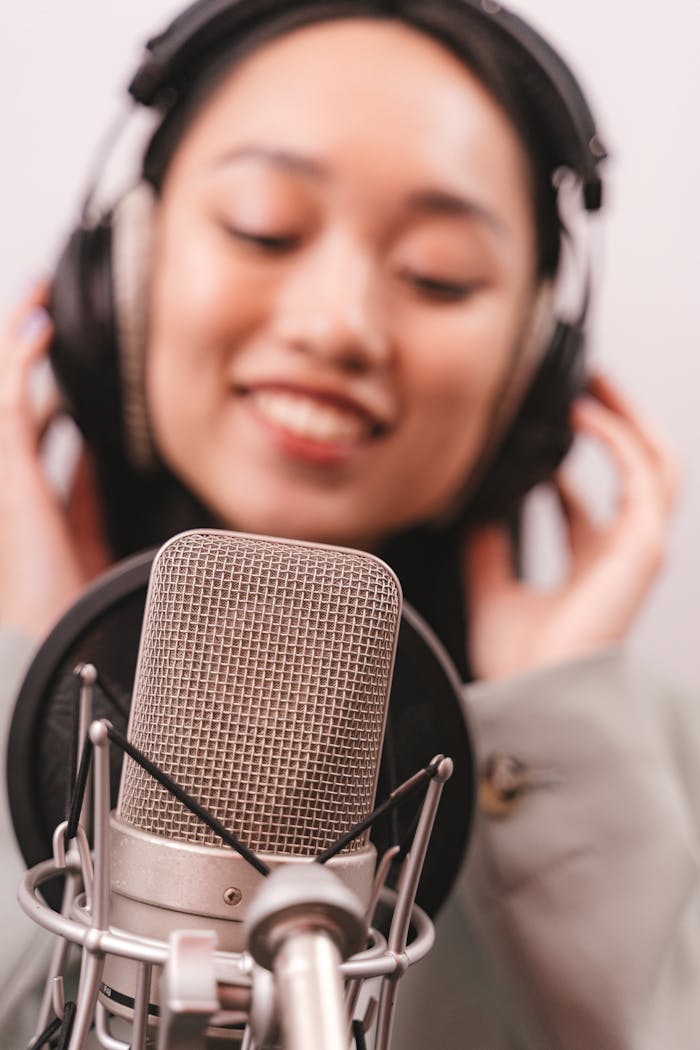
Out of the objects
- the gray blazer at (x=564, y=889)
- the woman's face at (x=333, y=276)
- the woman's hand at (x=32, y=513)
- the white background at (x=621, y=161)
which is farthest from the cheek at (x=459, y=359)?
the white background at (x=621, y=161)

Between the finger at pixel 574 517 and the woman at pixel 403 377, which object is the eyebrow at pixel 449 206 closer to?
the woman at pixel 403 377

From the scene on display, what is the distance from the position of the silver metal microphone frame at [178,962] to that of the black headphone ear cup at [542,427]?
0.55 metres

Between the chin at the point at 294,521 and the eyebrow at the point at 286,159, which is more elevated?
the eyebrow at the point at 286,159

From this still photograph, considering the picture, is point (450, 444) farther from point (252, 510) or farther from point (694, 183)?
point (694, 183)

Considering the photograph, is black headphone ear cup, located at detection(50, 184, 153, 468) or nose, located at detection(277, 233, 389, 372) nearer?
nose, located at detection(277, 233, 389, 372)

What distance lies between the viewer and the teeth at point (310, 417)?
82 centimetres

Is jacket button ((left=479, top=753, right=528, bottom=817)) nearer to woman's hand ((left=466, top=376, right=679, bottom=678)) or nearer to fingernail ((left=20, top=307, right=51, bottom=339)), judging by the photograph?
woman's hand ((left=466, top=376, right=679, bottom=678))

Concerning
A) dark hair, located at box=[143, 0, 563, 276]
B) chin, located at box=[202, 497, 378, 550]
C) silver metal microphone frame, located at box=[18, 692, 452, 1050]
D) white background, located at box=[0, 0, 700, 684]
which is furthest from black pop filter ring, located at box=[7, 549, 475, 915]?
white background, located at box=[0, 0, 700, 684]

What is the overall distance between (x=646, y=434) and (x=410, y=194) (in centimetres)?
39

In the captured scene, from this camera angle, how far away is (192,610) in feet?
1.43

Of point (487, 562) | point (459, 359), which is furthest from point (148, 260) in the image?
point (487, 562)

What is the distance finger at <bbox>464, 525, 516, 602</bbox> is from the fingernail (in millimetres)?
425

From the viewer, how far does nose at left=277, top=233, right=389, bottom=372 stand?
0.78 m

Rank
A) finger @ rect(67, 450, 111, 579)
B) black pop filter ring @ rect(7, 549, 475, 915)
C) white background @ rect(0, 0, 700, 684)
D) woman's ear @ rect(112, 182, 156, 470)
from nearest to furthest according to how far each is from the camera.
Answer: black pop filter ring @ rect(7, 549, 475, 915) → woman's ear @ rect(112, 182, 156, 470) → finger @ rect(67, 450, 111, 579) → white background @ rect(0, 0, 700, 684)
